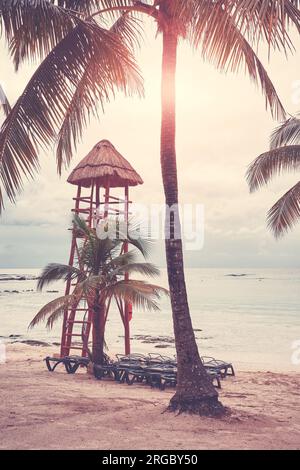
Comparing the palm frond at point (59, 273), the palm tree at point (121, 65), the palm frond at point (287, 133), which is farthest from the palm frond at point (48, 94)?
the palm frond at point (287, 133)

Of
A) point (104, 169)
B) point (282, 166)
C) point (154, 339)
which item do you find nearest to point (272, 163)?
point (282, 166)

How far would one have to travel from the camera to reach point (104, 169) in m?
13.6

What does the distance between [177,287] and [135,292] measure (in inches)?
136

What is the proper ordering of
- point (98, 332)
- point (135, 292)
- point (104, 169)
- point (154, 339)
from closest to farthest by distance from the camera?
point (135, 292)
point (98, 332)
point (104, 169)
point (154, 339)

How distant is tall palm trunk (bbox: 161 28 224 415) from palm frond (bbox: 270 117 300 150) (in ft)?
21.7

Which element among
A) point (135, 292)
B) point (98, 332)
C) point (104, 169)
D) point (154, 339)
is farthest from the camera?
point (154, 339)

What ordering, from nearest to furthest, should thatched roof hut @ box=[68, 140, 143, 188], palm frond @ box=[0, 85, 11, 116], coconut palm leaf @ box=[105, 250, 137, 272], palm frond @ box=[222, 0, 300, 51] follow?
1. palm frond @ box=[222, 0, 300, 51]
2. palm frond @ box=[0, 85, 11, 116]
3. coconut palm leaf @ box=[105, 250, 137, 272]
4. thatched roof hut @ box=[68, 140, 143, 188]

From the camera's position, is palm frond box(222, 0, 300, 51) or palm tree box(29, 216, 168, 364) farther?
palm tree box(29, 216, 168, 364)

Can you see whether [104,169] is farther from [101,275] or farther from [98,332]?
[98,332]

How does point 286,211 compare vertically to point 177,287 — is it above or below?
above

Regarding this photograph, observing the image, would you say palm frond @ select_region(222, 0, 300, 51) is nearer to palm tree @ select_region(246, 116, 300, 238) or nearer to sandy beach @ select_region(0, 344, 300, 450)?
sandy beach @ select_region(0, 344, 300, 450)

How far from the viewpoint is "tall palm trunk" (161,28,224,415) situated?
8.09m

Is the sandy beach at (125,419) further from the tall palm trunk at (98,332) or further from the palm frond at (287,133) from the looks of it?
the palm frond at (287,133)

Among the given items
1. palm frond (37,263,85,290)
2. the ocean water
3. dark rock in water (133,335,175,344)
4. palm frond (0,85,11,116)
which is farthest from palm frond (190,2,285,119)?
dark rock in water (133,335,175,344)
